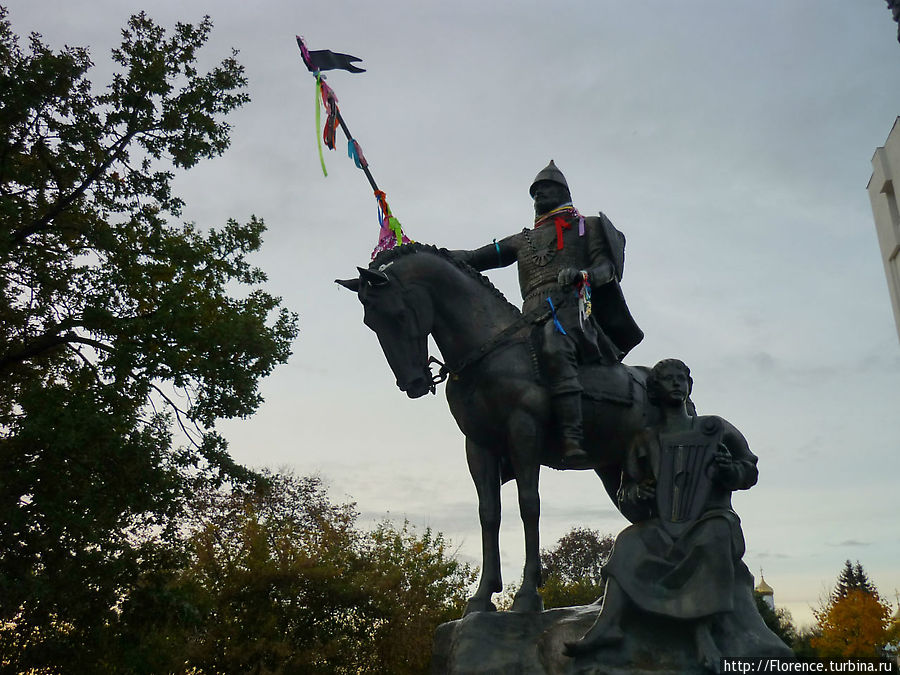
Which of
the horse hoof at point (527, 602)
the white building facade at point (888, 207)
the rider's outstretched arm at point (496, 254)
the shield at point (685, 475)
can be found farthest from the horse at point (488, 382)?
the white building facade at point (888, 207)

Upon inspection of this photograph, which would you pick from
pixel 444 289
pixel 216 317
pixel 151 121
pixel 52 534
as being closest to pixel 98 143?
pixel 151 121

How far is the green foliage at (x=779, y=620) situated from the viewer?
3623 centimetres

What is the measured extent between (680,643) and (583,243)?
3178 mm

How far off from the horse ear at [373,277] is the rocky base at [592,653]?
2.35 metres

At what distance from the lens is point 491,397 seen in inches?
245

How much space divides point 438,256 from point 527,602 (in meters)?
2.60

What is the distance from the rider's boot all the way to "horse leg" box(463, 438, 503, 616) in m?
0.59

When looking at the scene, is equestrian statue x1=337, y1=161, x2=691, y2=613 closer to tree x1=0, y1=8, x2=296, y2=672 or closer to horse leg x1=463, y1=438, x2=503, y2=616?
horse leg x1=463, y1=438, x2=503, y2=616

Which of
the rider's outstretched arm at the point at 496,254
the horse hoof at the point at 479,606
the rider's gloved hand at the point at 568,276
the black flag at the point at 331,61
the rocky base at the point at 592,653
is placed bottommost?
the rocky base at the point at 592,653

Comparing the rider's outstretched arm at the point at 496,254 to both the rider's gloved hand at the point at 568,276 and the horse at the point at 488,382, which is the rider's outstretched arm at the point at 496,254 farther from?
the rider's gloved hand at the point at 568,276

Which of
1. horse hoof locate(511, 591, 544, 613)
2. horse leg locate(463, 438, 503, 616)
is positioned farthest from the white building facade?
horse hoof locate(511, 591, 544, 613)

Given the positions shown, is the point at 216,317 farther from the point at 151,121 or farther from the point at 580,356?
the point at 580,356

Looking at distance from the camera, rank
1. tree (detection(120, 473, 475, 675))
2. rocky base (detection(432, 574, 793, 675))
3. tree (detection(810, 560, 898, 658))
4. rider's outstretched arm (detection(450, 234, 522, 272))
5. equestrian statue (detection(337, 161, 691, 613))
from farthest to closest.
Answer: tree (detection(810, 560, 898, 658))
tree (detection(120, 473, 475, 675))
rider's outstretched arm (detection(450, 234, 522, 272))
equestrian statue (detection(337, 161, 691, 613))
rocky base (detection(432, 574, 793, 675))

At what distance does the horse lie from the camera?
241 inches
